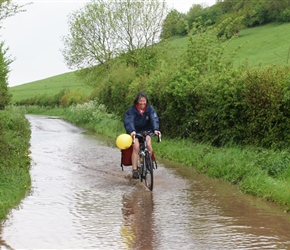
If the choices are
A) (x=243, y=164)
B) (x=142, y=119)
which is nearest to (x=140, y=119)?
(x=142, y=119)

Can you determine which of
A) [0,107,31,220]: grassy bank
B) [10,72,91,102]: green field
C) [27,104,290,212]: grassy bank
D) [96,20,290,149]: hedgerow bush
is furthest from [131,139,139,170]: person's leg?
[10,72,91,102]: green field

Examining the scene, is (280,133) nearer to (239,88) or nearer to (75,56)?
(239,88)

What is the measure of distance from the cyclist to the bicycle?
0.32ft

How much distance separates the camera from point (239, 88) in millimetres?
14469

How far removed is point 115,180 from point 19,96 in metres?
77.4

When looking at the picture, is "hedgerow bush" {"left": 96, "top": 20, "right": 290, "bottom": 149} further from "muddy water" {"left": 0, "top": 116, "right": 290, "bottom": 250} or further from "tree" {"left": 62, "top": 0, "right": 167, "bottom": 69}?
"tree" {"left": 62, "top": 0, "right": 167, "bottom": 69}

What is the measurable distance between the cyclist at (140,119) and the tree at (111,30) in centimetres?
3441

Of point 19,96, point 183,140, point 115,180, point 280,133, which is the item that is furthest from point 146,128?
point 19,96

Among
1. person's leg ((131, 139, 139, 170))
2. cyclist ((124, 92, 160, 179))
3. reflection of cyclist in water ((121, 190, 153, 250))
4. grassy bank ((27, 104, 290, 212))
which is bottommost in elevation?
reflection of cyclist in water ((121, 190, 153, 250))

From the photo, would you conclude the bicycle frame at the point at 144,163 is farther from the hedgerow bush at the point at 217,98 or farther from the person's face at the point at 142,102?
the hedgerow bush at the point at 217,98

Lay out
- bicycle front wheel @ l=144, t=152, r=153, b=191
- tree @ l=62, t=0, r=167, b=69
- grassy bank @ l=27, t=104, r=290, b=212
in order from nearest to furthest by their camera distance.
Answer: grassy bank @ l=27, t=104, r=290, b=212, bicycle front wheel @ l=144, t=152, r=153, b=191, tree @ l=62, t=0, r=167, b=69

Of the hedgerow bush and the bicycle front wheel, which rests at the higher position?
the hedgerow bush

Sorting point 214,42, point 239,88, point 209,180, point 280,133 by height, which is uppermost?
point 214,42

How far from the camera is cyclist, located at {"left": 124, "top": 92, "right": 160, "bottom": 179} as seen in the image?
12.2 m
